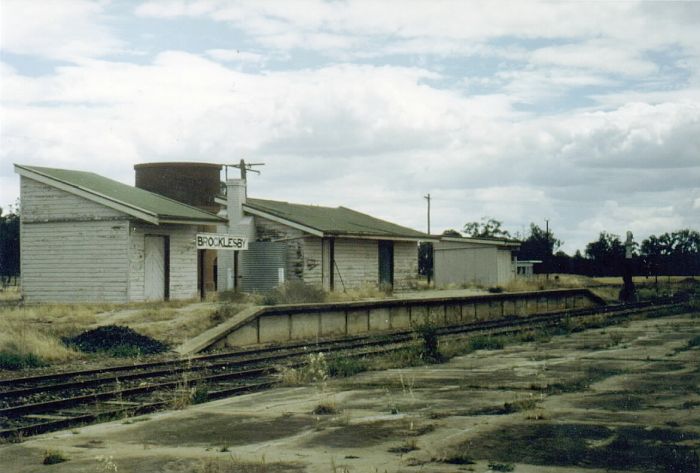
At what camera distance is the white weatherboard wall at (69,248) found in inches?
1000

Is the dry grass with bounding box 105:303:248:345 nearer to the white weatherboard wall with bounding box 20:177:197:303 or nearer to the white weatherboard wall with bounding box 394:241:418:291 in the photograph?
the white weatherboard wall with bounding box 20:177:197:303

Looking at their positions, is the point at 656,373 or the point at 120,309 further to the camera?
the point at 120,309

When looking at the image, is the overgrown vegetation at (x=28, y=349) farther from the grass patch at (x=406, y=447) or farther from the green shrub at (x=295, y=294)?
the grass patch at (x=406, y=447)

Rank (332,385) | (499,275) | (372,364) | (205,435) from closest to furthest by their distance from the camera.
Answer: (205,435) < (332,385) < (372,364) < (499,275)

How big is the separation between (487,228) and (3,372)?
73.3 meters

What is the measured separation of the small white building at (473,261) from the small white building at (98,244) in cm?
1751

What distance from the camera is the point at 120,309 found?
75.9 ft

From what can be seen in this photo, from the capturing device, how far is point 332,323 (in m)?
22.7

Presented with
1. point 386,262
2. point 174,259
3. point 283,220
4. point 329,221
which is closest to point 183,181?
point 329,221

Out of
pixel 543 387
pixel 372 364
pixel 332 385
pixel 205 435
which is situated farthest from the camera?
pixel 372 364

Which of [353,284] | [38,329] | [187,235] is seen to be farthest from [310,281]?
[38,329]

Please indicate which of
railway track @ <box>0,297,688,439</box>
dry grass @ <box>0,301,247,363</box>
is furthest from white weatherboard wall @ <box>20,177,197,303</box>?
railway track @ <box>0,297,688,439</box>

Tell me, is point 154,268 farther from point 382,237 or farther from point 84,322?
point 382,237

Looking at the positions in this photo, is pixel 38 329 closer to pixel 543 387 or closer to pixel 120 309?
pixel 120 309
